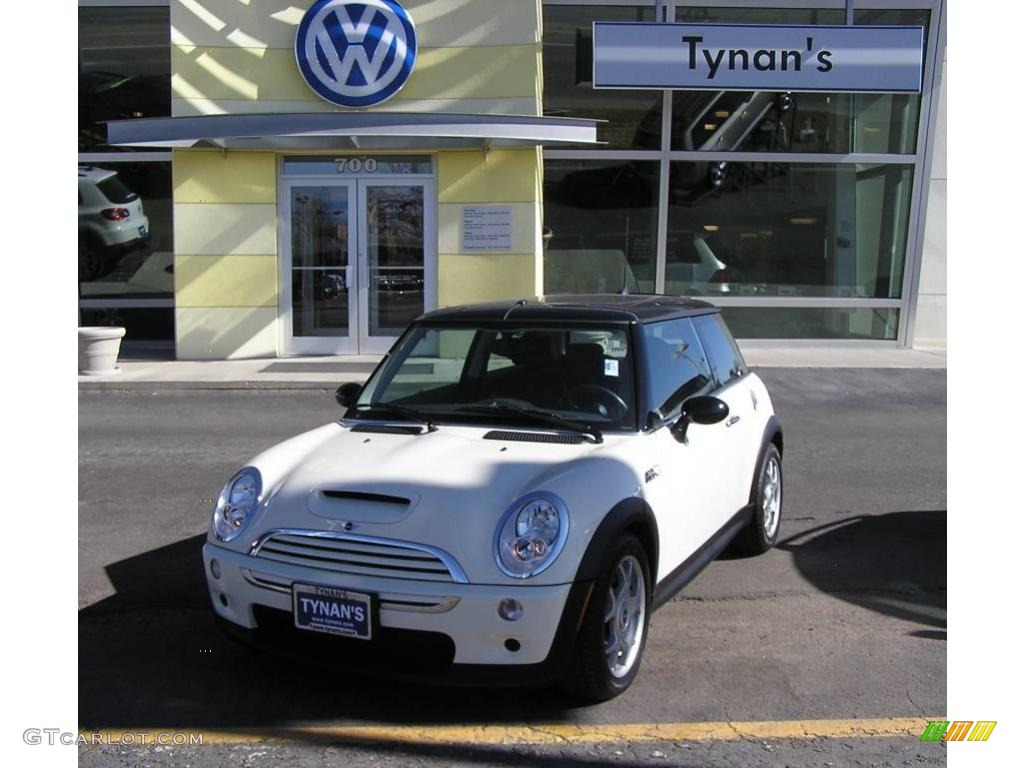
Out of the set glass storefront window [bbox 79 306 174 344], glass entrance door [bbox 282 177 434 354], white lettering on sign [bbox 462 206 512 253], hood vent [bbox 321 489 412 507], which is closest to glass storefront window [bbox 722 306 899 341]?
white lettering on sign [bbox 462 206 512 253]

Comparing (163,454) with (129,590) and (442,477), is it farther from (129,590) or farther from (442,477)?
(442,477)

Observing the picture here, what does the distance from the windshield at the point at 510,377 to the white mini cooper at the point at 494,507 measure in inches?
0.4

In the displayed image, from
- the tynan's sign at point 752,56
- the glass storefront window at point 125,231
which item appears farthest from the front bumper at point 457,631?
the glass storefront window at point 125,231

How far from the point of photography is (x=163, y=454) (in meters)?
8.31

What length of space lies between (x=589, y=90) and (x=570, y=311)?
12003 millimetres

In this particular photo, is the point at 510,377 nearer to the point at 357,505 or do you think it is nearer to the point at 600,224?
the point at 357,505

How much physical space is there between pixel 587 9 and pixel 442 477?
44.5 feet

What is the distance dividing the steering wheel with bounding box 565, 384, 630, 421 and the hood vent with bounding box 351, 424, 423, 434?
73cm

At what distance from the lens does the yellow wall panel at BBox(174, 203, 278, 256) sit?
45.9 feet

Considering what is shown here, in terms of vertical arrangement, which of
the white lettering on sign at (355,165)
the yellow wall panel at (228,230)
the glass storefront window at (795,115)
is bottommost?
the yellow wall panel at (228,230)

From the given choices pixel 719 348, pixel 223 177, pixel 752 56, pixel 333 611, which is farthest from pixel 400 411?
pixel 752 56

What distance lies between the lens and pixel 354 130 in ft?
41.0

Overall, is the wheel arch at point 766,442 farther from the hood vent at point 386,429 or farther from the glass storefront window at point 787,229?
the glass storefront window at point 787,229

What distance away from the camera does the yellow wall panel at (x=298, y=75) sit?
13.7 metres
